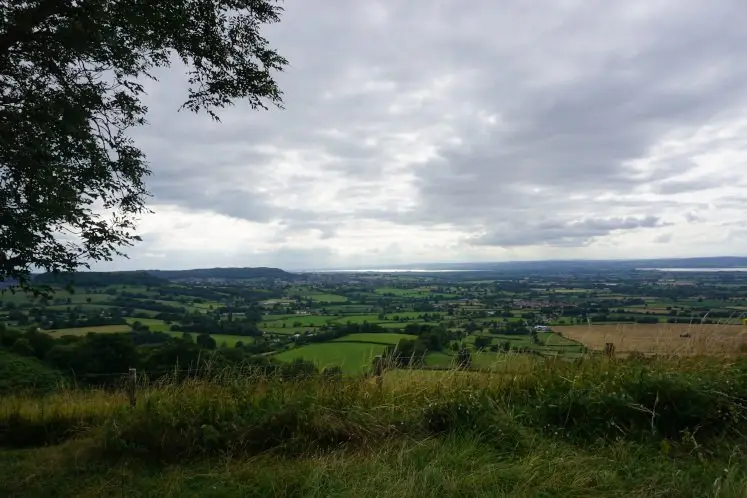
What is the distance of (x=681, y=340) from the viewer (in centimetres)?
656

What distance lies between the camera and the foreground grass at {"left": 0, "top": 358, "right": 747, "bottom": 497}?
3617 millimetres

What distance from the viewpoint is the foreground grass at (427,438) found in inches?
142

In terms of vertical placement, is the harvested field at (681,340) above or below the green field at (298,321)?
above

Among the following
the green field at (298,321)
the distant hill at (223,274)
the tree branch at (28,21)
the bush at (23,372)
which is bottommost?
the green field at (298,321)

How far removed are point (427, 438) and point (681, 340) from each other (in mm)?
4638

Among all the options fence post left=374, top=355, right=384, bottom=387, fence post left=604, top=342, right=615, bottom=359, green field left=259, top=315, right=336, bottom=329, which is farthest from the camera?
green field left=259, top=315, right=336, bottom=329

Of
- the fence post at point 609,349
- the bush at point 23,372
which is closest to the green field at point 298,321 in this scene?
the bush at point 23,372

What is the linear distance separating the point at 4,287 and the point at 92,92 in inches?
118

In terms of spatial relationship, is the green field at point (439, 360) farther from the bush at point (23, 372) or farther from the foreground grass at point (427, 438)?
the bush at point (23, 372)

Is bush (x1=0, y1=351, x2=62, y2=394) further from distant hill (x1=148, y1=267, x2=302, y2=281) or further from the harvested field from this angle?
distant hill (x1=148, y1=267, x2=302, y2=281)

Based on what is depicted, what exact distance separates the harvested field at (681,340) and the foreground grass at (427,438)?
1.84 ft

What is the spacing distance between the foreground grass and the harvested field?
0.56 m

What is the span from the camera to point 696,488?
3.39 m

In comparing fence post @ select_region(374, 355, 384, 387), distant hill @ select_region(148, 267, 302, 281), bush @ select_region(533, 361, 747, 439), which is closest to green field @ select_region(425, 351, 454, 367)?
fence post @ select_region(374, 355, 384, 387)
